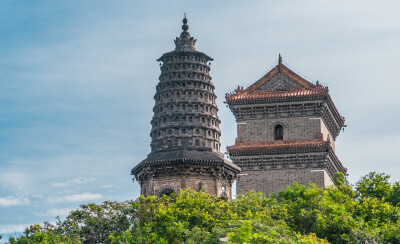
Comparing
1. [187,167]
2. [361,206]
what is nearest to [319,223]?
[361,206]

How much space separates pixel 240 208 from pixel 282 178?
24.3 metres

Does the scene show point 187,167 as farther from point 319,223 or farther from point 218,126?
point 319,223

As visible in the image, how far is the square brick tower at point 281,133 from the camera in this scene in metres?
87.0

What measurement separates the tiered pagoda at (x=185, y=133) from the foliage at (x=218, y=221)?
5.43 ft

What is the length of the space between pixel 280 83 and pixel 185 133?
25.8m

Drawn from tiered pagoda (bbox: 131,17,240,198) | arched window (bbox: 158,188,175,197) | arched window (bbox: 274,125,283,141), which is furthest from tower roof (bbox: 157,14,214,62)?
arched window (bbox: 274,125,283,141)

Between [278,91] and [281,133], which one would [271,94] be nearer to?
[278,91]

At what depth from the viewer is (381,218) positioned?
63.2 meters

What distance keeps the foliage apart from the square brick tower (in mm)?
21222

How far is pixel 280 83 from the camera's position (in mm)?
90250

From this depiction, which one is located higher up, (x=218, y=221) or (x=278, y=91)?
(x=278, y=91)

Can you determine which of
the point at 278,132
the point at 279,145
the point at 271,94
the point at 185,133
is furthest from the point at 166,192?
the point at 271,94

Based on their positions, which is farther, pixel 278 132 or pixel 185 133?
pixel 278 132

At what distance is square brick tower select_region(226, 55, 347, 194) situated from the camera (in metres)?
87.0
